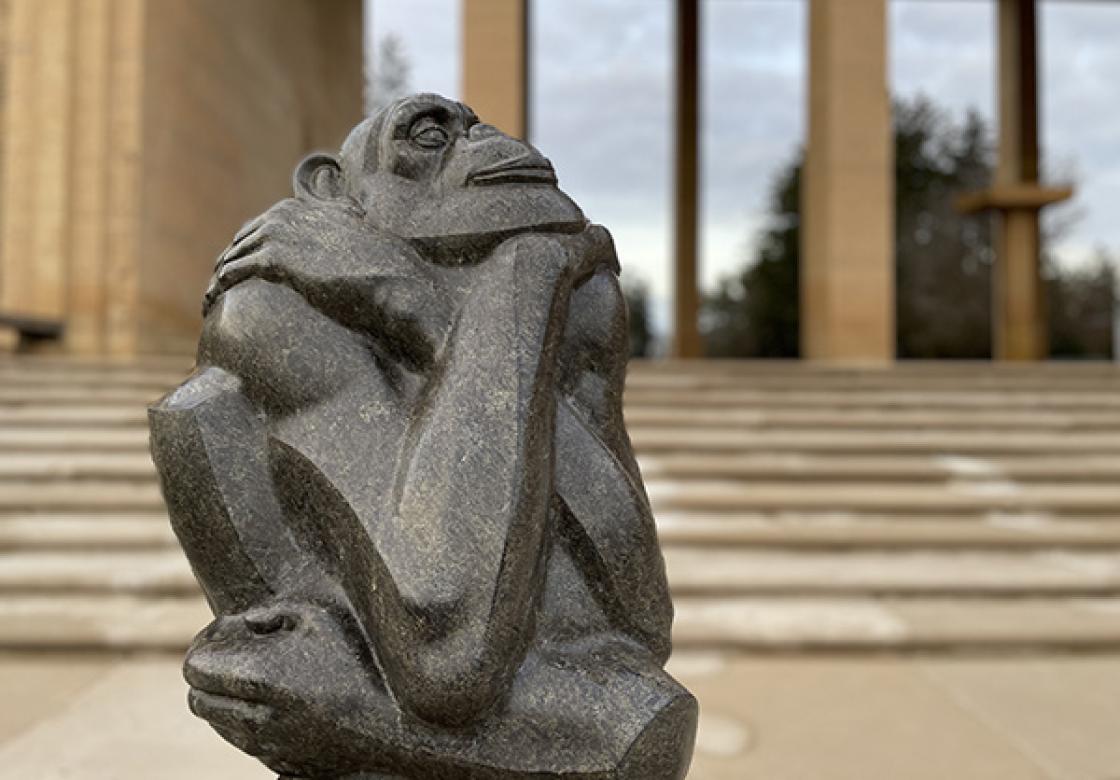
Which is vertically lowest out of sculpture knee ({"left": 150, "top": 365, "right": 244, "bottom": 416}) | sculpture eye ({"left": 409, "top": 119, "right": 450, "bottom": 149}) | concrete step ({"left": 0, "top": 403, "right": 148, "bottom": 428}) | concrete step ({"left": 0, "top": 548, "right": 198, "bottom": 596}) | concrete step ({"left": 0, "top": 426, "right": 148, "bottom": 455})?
concrete step ({"left": 0, "top": 548, "right": 198, "bottom": 596})

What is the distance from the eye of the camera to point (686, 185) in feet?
53.6

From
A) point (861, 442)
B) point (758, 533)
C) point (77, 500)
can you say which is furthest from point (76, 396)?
point (861, 442)

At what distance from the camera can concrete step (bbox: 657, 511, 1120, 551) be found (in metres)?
4.46

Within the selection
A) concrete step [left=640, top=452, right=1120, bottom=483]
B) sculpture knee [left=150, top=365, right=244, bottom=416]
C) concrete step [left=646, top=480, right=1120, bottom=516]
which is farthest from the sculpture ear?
concrete step [left=640, top=452, right=1120, bottom=483]

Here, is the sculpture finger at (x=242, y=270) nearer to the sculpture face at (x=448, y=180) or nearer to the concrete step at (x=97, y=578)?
the sculpture face at (x=448, y=180)

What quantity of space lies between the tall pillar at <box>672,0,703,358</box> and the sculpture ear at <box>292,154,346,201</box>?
14.5 meters

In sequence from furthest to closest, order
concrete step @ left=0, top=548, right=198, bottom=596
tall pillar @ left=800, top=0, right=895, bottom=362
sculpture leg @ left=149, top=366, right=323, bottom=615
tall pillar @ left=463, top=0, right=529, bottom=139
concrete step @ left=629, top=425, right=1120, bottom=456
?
1. tall pillar @ left=800, top=0, right=895, bottom=362
2. tall pillar @ left=463, top=0, right=529, bottom=139
3. concrete step @ left=629, top=425, right=1120, bottom=456
4. concrete step @ left=0, top=548, right=198, bottom=596
5. sculpture leg @ left=149, top=366, right=323, bottom=615

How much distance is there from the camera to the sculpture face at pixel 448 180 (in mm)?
1693

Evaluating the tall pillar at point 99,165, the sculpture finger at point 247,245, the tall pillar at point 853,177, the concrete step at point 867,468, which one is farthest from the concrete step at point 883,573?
the tall pillar at point 99,165

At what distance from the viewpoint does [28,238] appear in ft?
28.7

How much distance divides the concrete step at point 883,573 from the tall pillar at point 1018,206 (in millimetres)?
12109

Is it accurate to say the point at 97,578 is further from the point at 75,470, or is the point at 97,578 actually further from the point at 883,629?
the point at 883,629

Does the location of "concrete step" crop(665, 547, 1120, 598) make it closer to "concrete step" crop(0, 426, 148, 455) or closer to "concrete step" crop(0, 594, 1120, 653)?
"concrete step" crop(0, 594, 1120, 653)

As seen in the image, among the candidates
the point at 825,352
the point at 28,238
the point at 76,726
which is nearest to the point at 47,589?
the point at 76,726
